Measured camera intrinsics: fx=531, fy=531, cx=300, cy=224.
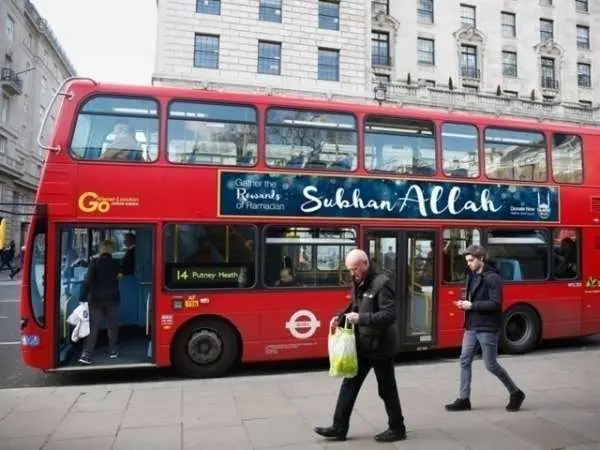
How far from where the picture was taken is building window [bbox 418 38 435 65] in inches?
1543

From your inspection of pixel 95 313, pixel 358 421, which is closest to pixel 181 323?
pixel 95 313

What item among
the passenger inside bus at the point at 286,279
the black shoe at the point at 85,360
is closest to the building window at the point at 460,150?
the passenger inside bus at the point at 286,279

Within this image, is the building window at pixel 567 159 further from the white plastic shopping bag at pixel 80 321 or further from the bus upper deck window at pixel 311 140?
the white plastic shopping bag at pixel 80 321

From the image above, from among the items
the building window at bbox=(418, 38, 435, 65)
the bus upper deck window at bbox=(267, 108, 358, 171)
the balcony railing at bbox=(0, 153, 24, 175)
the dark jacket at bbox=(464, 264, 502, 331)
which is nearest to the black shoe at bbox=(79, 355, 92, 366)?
the bus upper deck window at bbox=(267, 108, 358, 171)

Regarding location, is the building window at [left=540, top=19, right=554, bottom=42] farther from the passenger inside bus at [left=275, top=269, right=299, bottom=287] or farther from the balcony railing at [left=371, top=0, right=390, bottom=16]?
the passenger inside bus at [left=275, top=269, right=299, bottom=287]

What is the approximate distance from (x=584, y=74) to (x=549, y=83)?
3931 mm

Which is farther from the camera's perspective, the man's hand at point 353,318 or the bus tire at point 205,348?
the bus tire at point 205,348

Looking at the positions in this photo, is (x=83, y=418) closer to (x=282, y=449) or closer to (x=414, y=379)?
(x=282, y=449)

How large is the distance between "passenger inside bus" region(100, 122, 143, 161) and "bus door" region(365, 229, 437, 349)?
3.56 meters

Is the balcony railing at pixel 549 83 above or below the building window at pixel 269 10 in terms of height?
below

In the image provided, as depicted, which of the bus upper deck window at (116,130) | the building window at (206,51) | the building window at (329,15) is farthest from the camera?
the building window at (329,15)

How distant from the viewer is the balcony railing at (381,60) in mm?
38188

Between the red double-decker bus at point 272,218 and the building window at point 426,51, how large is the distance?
31958 millimetres

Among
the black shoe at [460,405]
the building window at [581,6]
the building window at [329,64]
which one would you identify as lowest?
the black shoe at [460,405]
